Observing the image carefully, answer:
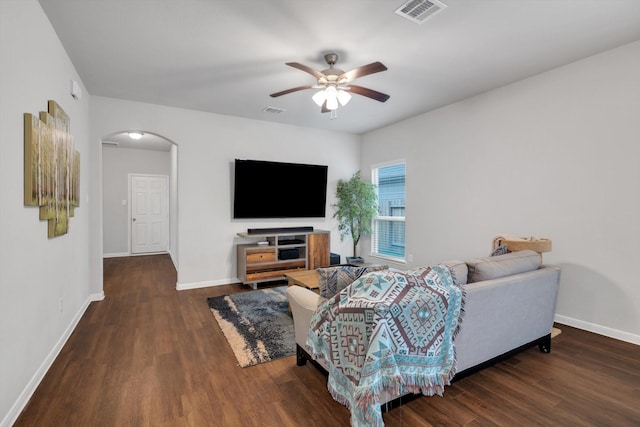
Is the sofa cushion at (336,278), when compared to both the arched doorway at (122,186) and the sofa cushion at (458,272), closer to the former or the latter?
the sofa cushion at (458,272)

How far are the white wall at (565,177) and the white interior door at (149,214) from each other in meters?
6.70

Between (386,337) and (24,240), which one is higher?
(24,240)

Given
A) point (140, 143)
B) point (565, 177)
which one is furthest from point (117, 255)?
point (565, 177)

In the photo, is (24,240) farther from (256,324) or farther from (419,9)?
(419,9)

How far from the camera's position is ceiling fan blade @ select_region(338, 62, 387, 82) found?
2521mm

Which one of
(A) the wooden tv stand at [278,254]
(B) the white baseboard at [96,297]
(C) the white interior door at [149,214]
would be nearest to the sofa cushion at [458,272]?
(A) the wooden tv stand at [278,254]

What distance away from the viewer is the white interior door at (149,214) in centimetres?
747

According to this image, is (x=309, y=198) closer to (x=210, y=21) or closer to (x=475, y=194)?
(x=475, y=194)

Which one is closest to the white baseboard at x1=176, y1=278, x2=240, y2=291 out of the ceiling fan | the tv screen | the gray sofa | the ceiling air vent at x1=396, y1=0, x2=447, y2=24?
the tv screen

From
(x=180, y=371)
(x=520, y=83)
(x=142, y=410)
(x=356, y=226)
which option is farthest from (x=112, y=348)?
(x=520, y=83)

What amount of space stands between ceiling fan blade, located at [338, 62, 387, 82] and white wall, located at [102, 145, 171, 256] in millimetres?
6577

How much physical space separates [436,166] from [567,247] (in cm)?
198

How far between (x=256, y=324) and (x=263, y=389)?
114 cm

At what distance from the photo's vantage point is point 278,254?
4.84m
